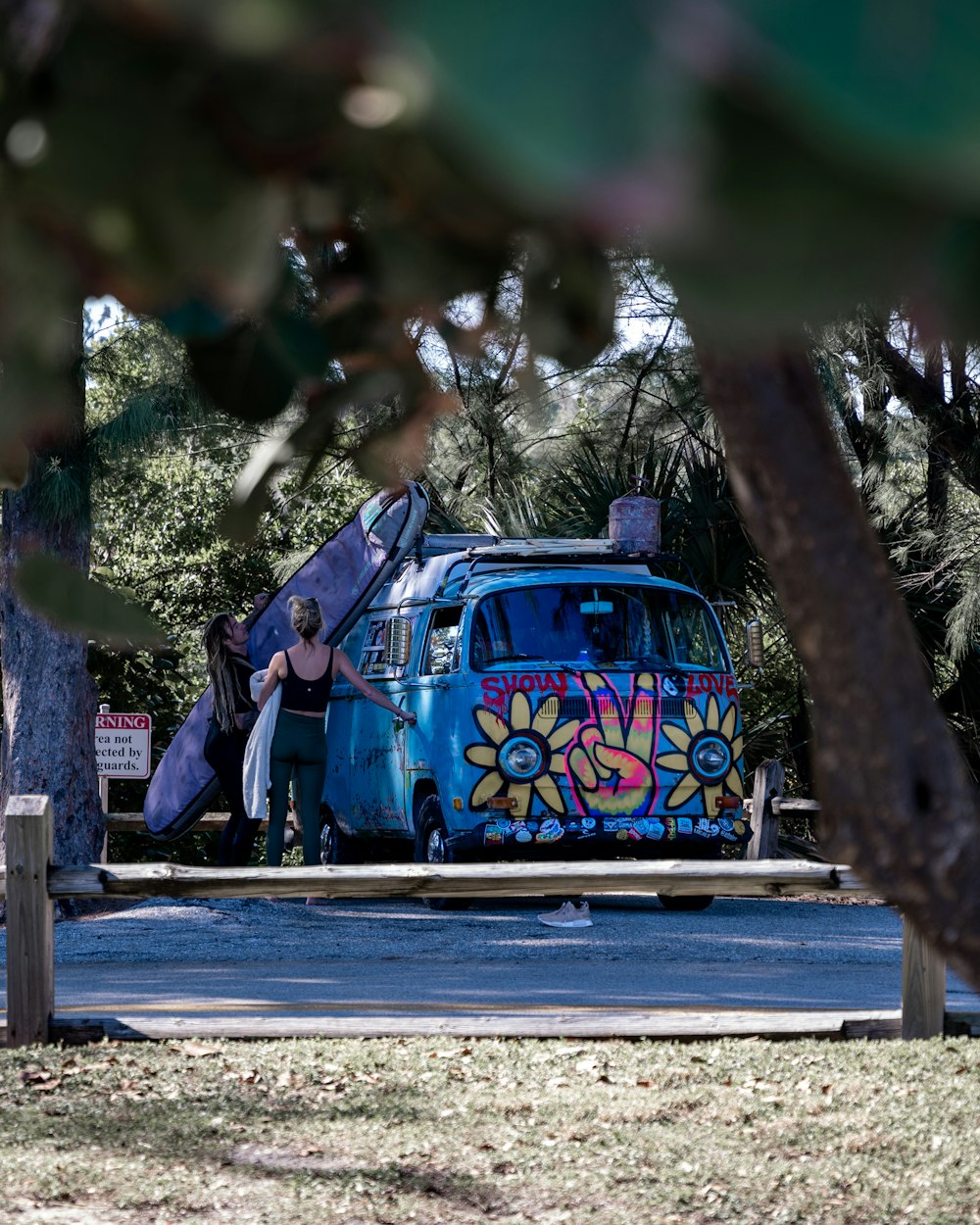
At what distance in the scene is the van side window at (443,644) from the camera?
10172mm

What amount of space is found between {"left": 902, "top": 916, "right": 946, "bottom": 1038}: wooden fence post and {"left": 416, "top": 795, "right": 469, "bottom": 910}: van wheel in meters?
4.52

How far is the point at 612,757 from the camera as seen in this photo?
998 cm

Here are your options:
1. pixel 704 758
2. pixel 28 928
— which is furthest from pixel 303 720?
pixel 28 928

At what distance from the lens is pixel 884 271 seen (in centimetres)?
49

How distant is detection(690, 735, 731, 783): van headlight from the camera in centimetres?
1019

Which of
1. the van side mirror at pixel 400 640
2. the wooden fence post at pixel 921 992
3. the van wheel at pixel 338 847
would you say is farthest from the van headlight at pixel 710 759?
the wooden fence post at pixel 921 992

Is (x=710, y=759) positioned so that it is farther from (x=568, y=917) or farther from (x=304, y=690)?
(x=304, y=690)

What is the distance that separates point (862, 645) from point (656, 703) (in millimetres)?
9143

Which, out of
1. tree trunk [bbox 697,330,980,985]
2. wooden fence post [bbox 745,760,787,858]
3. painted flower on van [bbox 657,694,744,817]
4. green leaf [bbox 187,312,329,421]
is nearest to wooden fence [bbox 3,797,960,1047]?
painted flower on van [bbox 657,694,744,817]

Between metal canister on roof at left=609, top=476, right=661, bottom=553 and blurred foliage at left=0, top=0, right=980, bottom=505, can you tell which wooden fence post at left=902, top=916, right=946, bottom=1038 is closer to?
blurred foliage at left=0, top=0, right=980, bottom=505

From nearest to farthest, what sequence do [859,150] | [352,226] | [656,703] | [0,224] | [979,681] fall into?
[859,150] < [0,224] < [352,226] < [656,703] < [979,681]

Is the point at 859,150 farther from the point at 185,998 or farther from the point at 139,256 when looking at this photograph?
the point at 185,998

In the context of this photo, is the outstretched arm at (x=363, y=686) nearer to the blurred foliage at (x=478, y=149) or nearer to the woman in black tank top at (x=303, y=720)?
the woman in black tank top at (x=303, y=720)

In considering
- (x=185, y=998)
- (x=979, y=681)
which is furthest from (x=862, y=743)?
(x=979, y=681)
